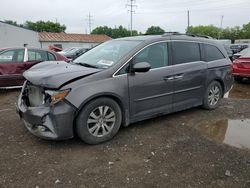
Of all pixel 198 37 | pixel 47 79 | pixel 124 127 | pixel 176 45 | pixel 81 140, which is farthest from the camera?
pixel 198 37

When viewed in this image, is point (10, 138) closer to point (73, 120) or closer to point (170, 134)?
point (73, 120)

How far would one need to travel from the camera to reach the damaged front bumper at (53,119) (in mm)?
3662

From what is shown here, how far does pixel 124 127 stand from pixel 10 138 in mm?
1922

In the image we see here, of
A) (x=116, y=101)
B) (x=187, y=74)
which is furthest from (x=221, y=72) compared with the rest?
(x=116, y=101)

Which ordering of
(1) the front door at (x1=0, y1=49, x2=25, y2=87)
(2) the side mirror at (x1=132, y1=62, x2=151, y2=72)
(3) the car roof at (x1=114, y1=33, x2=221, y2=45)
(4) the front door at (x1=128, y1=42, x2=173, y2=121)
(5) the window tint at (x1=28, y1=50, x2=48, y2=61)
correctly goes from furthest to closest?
(5) the window tint at (x1=28, y1=50, x2=48, y2=61)
(1) the front door at (x1=0, y1=49, x2=25, y2=87)
(3) the car roof at (x1=114, y1=33, x2=221, y2=45)
(4) the front door at (x1=128, y1=42, x2=173, y2=121)
(2) the side mirror at (x1=132, y1=62, x2=151, y2=72)

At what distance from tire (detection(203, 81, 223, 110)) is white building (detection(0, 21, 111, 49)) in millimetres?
15949

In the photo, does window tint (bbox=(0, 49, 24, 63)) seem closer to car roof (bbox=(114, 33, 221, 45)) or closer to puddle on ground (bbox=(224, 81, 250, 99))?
car roof (bbox=(114, 33, 221, 45))

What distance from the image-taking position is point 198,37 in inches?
225

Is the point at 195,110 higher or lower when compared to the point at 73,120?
lower

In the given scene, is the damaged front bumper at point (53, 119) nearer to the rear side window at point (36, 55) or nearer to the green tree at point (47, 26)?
the rear side window at point (36, 55)

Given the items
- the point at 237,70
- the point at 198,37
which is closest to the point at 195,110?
the point at 198,37

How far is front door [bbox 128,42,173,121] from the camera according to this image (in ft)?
14.4

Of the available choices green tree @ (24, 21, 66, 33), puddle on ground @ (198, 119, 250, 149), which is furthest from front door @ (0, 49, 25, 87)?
green tree @ (24, 21, 66, 33)

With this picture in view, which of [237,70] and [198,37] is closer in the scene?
[198,37]
